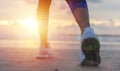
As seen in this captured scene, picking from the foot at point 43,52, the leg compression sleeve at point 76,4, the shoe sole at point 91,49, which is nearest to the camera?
the shoe sole at point 91,49

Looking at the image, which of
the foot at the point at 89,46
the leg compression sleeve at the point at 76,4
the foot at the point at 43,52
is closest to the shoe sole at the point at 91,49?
the foot at the point at 89,46

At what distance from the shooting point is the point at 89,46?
4555mm

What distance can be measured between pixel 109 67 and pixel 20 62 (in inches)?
46.9

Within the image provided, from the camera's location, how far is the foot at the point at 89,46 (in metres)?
4.54

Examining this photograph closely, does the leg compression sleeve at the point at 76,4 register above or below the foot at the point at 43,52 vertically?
above

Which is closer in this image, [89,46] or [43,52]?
[89,46]

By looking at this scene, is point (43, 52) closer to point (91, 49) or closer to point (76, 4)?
point (76, 4)

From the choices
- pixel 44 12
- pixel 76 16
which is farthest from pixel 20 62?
pixel 76 16

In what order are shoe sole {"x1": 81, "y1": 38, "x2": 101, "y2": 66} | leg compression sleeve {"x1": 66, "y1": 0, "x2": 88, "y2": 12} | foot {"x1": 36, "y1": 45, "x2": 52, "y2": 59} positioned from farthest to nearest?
foot {"x1": 36, "y1": 45, "x2": 52, "y2": 59}, leg compression sleeve {"x1": 66, "y1": 0, "x2": 88, "y2": 12}, shoe sole {"x1": 81, "y1": 38, "x2": 101, "y2": 66}

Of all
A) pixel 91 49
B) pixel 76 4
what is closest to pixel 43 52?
pixel 76 4

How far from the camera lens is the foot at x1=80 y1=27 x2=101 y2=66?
179 inches

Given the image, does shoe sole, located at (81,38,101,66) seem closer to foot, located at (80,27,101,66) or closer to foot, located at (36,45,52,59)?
foot, located at (80,27,101,66)

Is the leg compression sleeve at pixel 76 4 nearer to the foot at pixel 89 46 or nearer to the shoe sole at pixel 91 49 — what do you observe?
the foot at pixel 89 46

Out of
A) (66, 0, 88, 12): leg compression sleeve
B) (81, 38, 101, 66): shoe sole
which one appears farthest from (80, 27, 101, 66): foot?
(66, 0, 88, 12): leg compression sleeve
